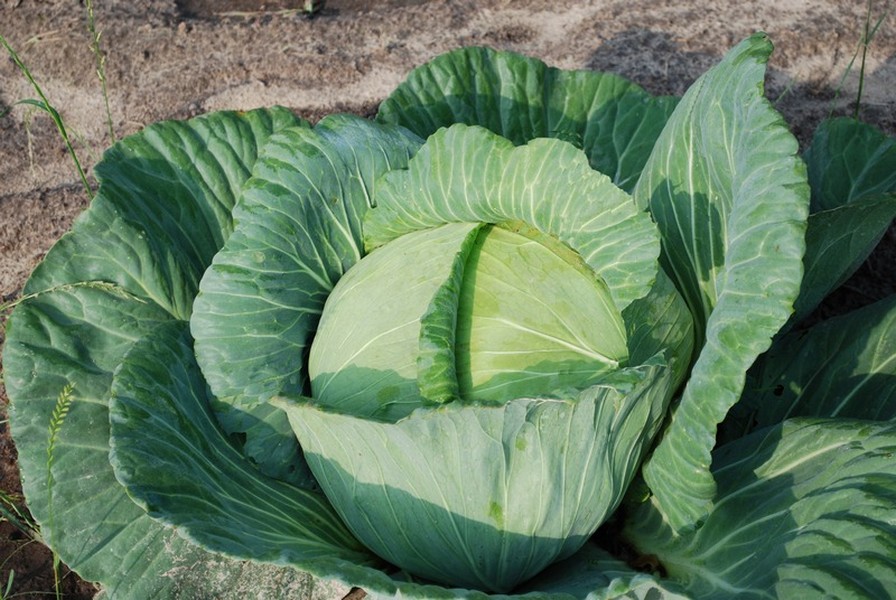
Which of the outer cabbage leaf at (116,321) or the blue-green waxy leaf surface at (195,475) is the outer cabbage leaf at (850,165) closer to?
the outer cabbage leaf at (116,321)

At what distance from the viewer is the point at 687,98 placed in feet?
8.26

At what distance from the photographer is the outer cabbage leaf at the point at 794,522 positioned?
182cm

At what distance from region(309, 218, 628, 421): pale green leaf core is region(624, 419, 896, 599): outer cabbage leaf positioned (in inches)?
18.1

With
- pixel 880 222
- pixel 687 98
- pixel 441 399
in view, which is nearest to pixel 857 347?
pixel 880 222

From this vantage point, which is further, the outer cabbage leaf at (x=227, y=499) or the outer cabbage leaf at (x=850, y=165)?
the outer cabbage leaf at (x=850, y=165)

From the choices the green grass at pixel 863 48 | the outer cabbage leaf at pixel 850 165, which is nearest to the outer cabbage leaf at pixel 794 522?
the outer cabbage leaf at pixel 850 165

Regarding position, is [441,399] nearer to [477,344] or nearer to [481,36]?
[477,344]

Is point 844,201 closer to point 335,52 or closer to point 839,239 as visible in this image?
point 839,239

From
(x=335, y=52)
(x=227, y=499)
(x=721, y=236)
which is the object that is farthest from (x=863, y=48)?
(x=227, y=499)

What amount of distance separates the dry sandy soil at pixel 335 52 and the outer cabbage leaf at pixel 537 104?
1324 mm

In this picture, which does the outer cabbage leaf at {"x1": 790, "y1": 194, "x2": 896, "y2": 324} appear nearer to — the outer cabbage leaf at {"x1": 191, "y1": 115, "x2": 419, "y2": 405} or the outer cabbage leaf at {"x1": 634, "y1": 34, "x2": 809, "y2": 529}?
the outer cabbage leaf at {"x1": 634, "y1": 34, "x2": 809, "y2": 529}

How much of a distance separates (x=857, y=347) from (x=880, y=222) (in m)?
0.36

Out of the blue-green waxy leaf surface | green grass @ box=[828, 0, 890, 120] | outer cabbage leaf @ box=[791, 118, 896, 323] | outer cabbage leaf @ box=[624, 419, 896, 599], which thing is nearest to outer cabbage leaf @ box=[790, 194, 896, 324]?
outer cabbage leaf @ box=[791, 118, 896, 323]

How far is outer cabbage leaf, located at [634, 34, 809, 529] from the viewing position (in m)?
1.89
